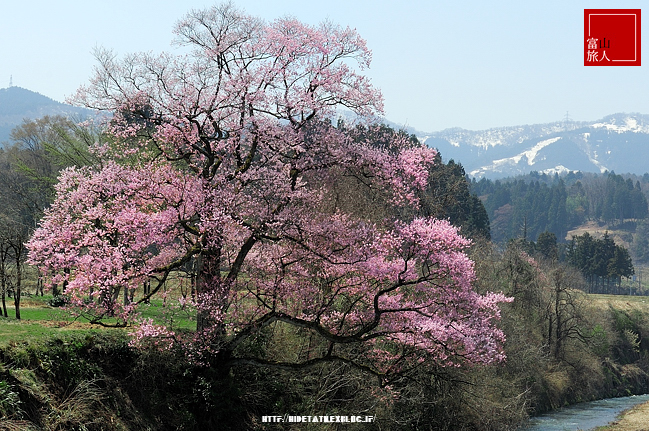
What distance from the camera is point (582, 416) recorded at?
3556 cm

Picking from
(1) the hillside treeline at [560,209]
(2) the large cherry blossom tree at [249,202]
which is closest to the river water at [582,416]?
(2) the large cherry blossom tree at [249,202]

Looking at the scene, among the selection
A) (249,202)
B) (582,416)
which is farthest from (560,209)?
(249,202)

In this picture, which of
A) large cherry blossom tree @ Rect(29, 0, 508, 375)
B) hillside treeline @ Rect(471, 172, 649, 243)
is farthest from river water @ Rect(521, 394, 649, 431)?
hillside treeline @ Rect(471, 172, 649, 243)

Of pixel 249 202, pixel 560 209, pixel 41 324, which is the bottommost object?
pixel 41 324

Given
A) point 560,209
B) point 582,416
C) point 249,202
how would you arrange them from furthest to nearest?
point 560,209 < point 582,416 < point 249,202

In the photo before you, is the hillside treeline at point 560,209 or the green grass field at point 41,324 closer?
the green grass field at point 41,324

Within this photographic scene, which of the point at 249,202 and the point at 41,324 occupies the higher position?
the point at 249,202

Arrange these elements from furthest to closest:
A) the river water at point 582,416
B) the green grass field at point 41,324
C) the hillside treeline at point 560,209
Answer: the hillside treeline at point 560,209 < the river water at point 582,416 < the green grass field at point 41,324

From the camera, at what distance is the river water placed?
31438 millimetres

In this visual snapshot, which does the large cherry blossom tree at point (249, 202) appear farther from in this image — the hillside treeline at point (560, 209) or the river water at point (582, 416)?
the hillside treeline at point (560, 209)

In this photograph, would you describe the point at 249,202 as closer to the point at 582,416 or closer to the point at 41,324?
the point at 41,324

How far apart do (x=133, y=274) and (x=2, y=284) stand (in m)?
6.36

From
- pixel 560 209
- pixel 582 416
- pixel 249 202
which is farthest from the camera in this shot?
pixel 560 209

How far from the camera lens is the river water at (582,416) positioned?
31.4 m
